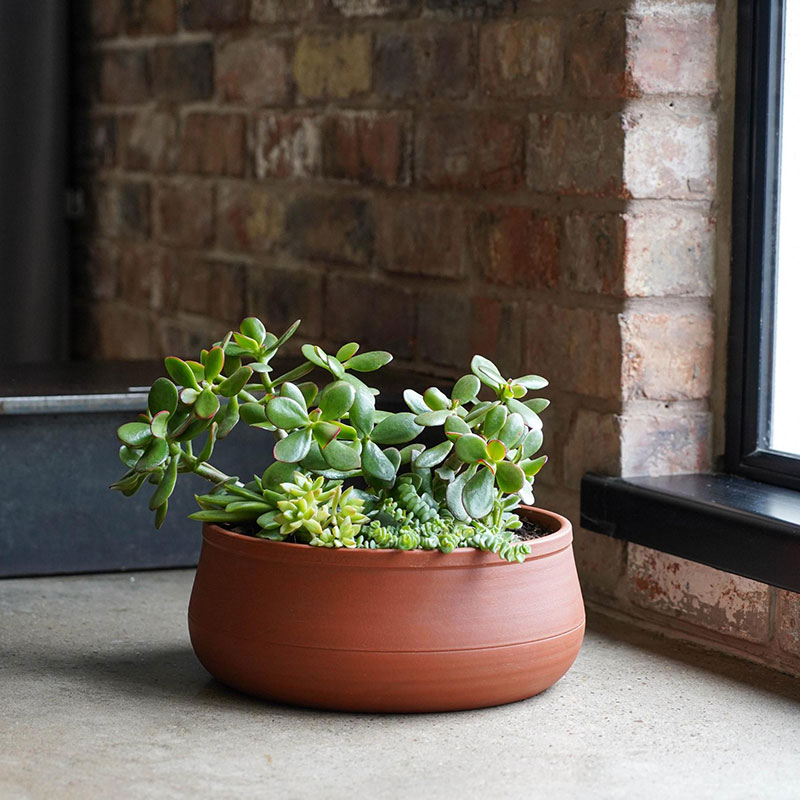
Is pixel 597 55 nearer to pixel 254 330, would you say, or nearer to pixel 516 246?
pixel 516 246

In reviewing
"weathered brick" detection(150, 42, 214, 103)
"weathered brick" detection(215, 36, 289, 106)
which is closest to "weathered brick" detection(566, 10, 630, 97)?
"weathered brick" detection(215, 36, 289, 106)

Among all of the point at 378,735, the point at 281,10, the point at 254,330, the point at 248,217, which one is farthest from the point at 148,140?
the point at 378,735

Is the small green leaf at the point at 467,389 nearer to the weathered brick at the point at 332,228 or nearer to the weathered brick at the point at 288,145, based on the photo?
the weathered brick at the point at 332,228

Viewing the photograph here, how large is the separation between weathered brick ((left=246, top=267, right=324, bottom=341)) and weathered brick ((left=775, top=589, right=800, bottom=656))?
3.04 ft

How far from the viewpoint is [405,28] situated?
1.89m

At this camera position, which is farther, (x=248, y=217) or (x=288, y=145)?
(x=248, y=217)

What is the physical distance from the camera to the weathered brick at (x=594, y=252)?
1.53 meters

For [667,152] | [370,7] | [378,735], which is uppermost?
[370,7]

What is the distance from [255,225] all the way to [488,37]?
67cm

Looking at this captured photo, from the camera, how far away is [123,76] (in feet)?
8.97

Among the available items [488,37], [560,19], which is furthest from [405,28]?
[560,19]

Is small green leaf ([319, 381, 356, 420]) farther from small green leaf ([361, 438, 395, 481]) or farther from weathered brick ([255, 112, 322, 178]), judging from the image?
weathered brick ([255, 112, 322, 178])

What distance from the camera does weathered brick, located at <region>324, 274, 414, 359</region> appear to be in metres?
1.92

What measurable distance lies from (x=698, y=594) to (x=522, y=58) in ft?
2.11
